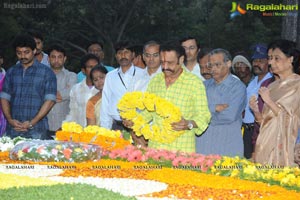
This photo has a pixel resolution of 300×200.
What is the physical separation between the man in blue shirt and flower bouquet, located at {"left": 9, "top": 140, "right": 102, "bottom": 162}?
204 cm

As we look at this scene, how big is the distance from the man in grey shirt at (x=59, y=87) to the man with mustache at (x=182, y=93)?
388cm

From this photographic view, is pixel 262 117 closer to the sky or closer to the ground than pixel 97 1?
closer to the ground

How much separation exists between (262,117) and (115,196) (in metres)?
2.72

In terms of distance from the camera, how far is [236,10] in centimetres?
4209

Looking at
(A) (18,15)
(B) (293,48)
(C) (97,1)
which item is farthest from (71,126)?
(C) (97,1)

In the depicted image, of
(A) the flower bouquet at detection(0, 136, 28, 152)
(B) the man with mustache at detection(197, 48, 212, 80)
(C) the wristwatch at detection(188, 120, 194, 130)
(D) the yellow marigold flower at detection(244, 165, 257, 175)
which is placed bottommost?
(D) the yellow marigold flower at detection(244, 165, 257, 175)

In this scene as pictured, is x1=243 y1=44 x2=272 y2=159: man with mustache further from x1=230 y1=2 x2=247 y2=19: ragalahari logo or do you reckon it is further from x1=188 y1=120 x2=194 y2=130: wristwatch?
x1=230 y1=2 x2=247 y2=19: ragalahari logo

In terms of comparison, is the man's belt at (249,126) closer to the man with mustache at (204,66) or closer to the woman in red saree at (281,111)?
the man with mustache at (204,66)

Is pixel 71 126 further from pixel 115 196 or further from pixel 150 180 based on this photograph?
pixel 115 196

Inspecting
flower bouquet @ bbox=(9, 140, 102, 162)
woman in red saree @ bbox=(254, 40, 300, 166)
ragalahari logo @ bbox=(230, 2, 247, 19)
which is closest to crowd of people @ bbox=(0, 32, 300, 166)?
woman in red saree @ bbox=(254, 40, 300, 166)

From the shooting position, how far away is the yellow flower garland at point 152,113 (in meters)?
7.01

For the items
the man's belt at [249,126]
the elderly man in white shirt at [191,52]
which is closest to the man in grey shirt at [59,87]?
the elderly man in white shirt at [191,52]

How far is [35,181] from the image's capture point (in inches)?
240

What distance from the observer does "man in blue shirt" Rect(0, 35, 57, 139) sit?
9.55 metres
